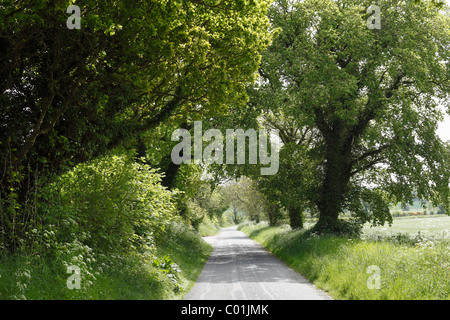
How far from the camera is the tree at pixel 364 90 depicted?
19.1 m

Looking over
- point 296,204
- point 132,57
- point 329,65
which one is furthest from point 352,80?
point 132,57

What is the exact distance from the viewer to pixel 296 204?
72.3 ft

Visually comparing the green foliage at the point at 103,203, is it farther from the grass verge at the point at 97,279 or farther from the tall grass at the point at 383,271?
the tall grass at the point at 383,271

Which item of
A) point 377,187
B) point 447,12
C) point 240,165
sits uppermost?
point 447,12

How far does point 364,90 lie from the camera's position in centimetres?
2203

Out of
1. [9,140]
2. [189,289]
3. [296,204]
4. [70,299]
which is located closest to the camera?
[70,299]

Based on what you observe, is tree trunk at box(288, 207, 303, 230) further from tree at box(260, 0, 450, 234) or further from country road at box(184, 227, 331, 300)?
country road at box(184, 227, 331, 300)

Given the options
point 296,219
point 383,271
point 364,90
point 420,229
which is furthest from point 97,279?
point 420,229

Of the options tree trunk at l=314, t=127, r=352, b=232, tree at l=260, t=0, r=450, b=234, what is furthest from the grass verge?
tree at l=260, t=0, r=450, b=234

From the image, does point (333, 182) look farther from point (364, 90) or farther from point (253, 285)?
point (253, 285)

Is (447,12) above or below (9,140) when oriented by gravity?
above

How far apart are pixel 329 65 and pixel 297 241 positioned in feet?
32.3

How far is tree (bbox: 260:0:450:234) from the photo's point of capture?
752 inches
